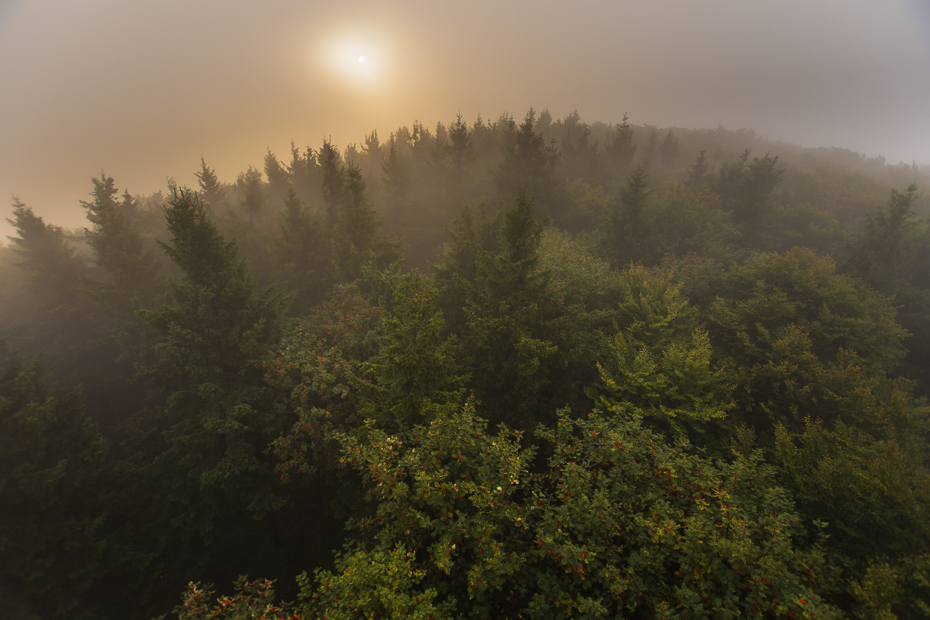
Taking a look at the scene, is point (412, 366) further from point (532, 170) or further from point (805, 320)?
point (532, 170)

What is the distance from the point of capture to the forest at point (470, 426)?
611 centimetres

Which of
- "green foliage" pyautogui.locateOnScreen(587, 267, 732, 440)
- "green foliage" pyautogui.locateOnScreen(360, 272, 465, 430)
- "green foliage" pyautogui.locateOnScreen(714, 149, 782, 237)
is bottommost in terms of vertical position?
"green foliage" pyautogui.locateOnScreen(587, 267, 732, 440)

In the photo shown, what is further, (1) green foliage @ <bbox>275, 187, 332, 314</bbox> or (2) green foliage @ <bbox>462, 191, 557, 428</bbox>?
(1) green foliage @ <bbox>275, 187, 332, 314</bbox>

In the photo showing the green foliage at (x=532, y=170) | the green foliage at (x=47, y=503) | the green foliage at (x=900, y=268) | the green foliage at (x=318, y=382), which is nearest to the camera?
the green foliage at (x=47, y=503)

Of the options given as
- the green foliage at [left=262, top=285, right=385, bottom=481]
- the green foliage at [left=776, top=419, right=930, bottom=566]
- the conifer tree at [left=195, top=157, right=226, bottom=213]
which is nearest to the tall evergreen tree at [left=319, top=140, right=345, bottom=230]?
the green foliage at [left=262, top=285, right=385, bottom=481]

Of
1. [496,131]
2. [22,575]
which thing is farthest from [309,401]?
[496,131]

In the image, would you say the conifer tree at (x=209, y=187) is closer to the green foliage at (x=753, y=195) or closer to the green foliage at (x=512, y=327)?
the green foliage at (x=512, y=327)

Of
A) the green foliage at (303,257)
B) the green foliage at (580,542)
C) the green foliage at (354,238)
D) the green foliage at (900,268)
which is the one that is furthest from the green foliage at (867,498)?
the green foliage at (303,257)

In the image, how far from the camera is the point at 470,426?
8.12 meters

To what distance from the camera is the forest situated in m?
6.11

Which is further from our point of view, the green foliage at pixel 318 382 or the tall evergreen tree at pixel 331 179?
the tall evergreen tree at pixel 331 179

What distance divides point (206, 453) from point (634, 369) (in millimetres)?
19896

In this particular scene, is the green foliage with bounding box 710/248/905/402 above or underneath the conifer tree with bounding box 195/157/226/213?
underneath

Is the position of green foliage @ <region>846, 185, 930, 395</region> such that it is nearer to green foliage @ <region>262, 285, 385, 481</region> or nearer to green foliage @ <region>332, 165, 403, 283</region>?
green foliage @ <region>262, 285, 385, 481</region>
